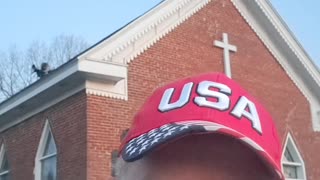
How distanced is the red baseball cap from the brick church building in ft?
22.3

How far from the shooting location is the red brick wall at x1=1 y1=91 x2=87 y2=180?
416 inches

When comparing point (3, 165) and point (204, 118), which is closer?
point (204, 118)

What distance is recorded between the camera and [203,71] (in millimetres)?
13109

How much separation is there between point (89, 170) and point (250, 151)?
8.83 m

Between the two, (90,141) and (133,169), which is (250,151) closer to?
(133,169)

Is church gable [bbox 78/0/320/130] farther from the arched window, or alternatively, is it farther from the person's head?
the person's head

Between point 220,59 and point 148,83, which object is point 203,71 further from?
point 148,83

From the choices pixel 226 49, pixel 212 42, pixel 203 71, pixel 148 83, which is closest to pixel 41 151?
pixel 148 83

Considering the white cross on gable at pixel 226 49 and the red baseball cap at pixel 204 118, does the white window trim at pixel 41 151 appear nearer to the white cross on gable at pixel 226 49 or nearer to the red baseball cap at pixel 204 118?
the white cross on gable at pixel 226 49

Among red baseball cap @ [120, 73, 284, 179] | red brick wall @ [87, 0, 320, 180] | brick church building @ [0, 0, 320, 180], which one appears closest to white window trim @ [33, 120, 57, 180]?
brick church building @ [0, 0, 320, 180]

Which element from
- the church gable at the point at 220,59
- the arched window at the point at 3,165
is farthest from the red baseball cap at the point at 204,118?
the arched window at the point at 3,165

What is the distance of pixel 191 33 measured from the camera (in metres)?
13.0

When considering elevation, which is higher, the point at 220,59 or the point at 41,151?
the point at 220,59

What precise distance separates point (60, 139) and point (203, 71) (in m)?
3.75
